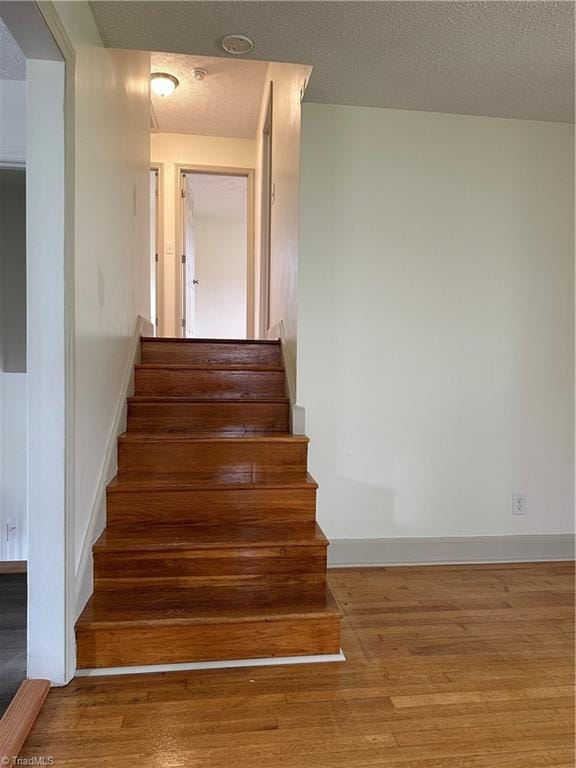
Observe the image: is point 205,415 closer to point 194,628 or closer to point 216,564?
point 216,564

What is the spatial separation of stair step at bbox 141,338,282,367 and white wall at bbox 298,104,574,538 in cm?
63

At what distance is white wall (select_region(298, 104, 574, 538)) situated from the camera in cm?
255

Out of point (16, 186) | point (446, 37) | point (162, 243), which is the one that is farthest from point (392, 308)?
point (162, 243)

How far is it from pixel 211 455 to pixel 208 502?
10.3 inches

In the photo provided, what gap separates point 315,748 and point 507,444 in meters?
1.95

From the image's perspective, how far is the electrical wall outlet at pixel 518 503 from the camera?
2.70 metres

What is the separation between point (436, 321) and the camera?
262 cm

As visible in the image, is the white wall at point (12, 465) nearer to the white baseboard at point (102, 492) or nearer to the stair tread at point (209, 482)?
the white baseboard at point (102, 492)

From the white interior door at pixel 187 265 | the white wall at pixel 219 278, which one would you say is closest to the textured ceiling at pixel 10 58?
the white interior door at pixel 187 265

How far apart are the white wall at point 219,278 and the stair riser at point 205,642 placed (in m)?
5.36

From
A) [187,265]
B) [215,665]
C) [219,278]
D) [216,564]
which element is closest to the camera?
[215,665]

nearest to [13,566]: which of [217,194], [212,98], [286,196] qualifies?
[286,196]

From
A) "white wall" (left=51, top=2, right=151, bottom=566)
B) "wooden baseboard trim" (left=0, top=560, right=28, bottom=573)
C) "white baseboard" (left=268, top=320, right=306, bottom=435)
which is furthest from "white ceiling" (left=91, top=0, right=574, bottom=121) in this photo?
"wooden baseboard trim" (left=0, top=560, right=28, bottom=573)

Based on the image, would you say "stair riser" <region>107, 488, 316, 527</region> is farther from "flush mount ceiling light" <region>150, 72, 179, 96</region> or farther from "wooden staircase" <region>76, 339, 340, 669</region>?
"flush mount ceiling light" <region>150, 72, 179, 96</region>
